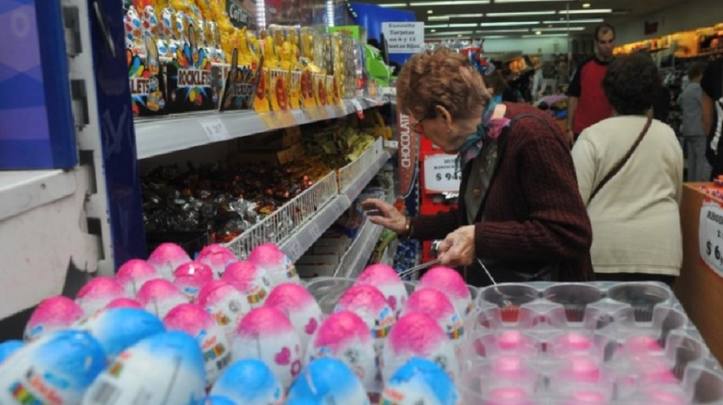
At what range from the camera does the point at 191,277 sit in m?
0.97

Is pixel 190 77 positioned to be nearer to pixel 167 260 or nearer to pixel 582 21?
pixel 167 260

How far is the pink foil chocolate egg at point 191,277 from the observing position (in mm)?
954

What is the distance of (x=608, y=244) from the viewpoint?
2555 millimetres

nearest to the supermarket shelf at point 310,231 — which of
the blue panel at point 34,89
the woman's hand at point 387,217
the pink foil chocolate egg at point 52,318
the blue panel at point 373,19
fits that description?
the woman's hand at point 387,217

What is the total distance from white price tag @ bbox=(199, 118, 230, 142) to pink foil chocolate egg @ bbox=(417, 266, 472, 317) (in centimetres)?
53

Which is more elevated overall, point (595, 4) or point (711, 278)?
point (595, 4)

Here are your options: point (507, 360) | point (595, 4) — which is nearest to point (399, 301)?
point (507, 360)

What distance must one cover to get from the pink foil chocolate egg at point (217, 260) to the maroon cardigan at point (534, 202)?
69 centimetres

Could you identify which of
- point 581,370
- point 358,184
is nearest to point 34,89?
point 581,370

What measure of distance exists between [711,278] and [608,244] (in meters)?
0.55

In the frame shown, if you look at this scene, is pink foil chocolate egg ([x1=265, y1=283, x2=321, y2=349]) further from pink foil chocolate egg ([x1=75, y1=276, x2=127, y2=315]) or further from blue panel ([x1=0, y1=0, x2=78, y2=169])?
blue panel ([x1=0, y1=0, x2=78, y2=169])

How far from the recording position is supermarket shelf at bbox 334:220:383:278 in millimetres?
3027

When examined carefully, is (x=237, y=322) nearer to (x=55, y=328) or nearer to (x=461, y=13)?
(x=55, y=328)

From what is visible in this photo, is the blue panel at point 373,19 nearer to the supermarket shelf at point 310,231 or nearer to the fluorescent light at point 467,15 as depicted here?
the supermarket shelf at point 310,231
